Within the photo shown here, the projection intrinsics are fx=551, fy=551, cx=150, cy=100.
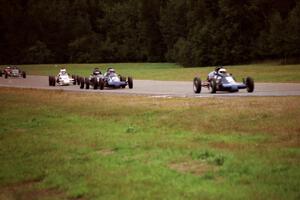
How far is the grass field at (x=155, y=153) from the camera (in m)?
8.58

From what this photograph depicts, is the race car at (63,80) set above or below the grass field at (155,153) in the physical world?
above

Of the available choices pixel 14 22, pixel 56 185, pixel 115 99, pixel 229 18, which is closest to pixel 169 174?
pixel 56 185

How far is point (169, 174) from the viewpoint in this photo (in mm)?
9375

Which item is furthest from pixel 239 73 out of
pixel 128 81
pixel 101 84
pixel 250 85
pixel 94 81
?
pixel 250 85

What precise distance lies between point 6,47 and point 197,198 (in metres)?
107

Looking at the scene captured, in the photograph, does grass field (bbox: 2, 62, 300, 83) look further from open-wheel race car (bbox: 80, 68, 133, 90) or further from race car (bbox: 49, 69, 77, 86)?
open-wheel race car (bbox: 80, 68, 133, 90)

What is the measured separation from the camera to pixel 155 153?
11336mm

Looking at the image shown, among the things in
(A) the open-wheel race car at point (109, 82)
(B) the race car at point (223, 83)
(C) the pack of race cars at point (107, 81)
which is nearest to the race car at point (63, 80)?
(C) the pack of race cars at point (107, 81)

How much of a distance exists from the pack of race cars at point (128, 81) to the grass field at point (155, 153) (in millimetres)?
7026

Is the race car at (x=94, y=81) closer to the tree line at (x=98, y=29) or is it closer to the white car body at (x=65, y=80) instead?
the white car body at (x=65, y=80)

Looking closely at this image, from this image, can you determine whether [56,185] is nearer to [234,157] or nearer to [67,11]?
[234,157]

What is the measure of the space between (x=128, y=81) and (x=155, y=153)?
2357cm

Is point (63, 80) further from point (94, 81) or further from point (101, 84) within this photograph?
point (101, 84)

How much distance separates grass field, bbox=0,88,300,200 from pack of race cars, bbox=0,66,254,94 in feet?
23.0
